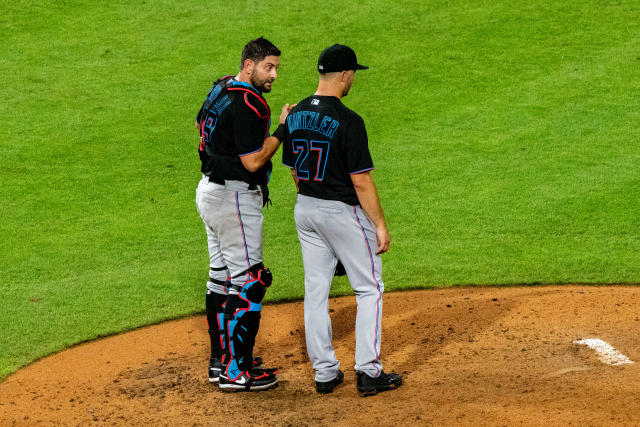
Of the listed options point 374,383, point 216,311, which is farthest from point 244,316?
point 374,383

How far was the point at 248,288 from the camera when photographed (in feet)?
17.0

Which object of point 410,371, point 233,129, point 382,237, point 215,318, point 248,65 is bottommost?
point 410,371

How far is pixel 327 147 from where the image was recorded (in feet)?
15.7

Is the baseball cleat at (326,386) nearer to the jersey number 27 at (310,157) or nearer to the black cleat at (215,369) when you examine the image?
the black cleat at (215,369)

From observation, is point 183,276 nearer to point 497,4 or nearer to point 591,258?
point 591,258

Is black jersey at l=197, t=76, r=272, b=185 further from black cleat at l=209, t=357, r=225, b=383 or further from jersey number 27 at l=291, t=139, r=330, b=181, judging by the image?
black cleat at l=209, t=357, r=225, b=383

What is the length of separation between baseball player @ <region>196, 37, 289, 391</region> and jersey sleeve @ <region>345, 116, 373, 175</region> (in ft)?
1.68

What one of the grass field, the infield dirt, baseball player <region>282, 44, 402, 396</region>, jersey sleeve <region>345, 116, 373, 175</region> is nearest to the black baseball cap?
baseball player <region>282, 44, 402, 396</region>

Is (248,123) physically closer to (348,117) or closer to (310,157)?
(310,157)

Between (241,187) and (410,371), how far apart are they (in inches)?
62.9

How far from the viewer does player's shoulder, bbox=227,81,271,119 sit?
4.98 meters

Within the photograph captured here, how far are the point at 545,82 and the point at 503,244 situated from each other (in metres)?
4.29

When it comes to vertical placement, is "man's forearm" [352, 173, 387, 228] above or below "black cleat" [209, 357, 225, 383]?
above

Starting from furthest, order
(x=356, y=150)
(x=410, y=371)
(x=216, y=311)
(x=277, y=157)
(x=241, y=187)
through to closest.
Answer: (x=277, y=157) → (x=216, y=311) → (x=410, y=371) → (x=241, y=187) → (x=356, y=150)
